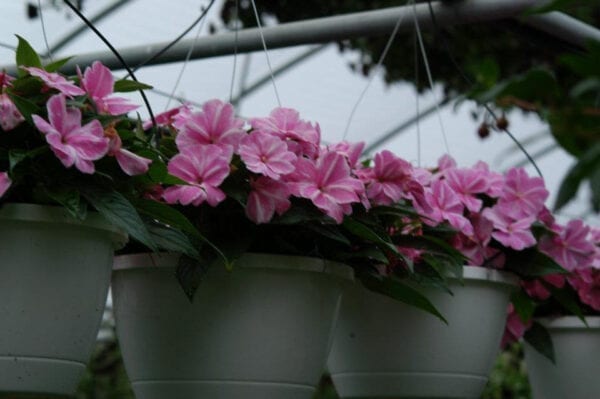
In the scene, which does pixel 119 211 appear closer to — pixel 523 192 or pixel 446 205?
pixel 446 205

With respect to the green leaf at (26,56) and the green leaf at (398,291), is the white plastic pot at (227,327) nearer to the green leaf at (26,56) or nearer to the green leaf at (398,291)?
the green leaf at (398,291)

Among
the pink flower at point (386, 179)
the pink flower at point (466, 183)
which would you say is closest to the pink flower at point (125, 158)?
the pink flower at point (386, 179)

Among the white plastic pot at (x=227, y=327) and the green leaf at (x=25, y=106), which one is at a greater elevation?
the green leaf at (x=25, y=106)

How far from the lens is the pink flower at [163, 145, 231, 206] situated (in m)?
1.05

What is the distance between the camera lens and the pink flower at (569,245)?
1536 millimetres

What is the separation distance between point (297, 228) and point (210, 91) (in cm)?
266

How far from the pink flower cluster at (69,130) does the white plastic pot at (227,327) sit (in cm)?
17

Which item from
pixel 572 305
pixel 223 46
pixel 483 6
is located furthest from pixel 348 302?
pixel 223 46

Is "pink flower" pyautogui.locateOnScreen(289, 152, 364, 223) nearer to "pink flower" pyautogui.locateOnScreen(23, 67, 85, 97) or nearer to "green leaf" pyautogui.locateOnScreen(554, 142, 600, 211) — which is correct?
"pink flower" pyautogui.locateOnScreen(23, 67, 85, 97)

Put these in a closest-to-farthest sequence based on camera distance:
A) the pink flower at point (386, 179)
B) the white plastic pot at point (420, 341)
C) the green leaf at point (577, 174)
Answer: the green leaf at point (577, 174), the pink flower at point (386, 179), the white plastic pot at point (420, 341)

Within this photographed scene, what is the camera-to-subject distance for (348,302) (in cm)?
139

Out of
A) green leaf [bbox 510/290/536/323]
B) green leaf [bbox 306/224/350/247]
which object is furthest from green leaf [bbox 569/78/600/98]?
green leaf [bbox 510/290/536/323]

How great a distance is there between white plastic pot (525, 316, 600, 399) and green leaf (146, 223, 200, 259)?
2.86 feet

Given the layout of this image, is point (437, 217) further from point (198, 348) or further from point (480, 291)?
point (198, 348)
